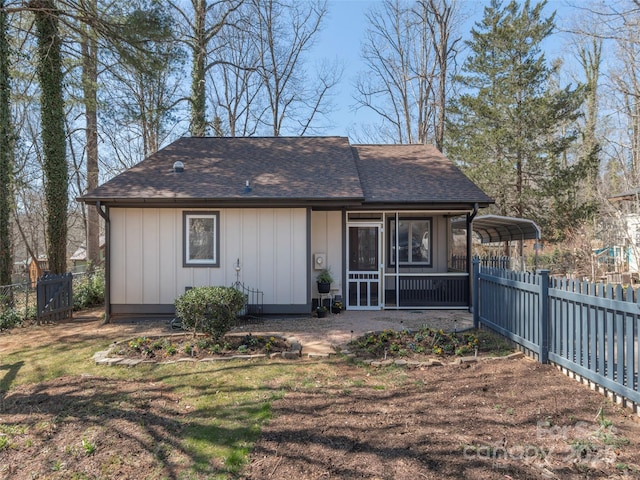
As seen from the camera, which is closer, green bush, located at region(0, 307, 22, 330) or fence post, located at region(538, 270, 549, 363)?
fence post, located at region(538, 270, 549, 363)

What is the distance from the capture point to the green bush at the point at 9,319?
8105mm

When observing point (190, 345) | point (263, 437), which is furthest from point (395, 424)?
point (190, 345)

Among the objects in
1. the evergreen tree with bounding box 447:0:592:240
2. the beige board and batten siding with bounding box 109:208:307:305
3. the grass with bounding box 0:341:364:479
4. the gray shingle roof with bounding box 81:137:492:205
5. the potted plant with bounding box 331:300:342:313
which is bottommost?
the grass with bounding box 0:341:364:479

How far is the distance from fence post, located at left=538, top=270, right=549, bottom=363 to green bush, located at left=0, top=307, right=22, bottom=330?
31.9 feet

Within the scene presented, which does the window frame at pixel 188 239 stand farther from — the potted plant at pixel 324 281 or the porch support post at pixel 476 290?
the porch support post at pixel 476 290

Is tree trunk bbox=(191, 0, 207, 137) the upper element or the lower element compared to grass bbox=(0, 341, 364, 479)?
upper

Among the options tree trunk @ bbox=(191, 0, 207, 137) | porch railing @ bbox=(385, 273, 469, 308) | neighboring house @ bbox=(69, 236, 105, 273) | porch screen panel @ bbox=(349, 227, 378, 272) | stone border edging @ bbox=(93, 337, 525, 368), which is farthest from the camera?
tree trunk @ bbox=(191, 0, 207, 137)

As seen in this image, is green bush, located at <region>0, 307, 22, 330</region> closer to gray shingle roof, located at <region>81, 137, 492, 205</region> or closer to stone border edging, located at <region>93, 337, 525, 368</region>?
gray shingle roof, located at <region>81, 137, 492, 205</region>

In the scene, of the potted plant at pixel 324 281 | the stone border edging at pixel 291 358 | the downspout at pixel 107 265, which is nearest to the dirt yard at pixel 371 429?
the stone border edging at pixel 291 358

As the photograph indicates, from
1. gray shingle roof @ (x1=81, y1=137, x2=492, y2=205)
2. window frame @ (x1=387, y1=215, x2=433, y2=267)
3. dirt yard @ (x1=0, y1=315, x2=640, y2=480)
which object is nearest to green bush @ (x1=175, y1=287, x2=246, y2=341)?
dirt yard @ (x1=0, y1=315, x2=640, y2=480)

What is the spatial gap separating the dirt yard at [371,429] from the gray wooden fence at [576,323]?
0.23 metres

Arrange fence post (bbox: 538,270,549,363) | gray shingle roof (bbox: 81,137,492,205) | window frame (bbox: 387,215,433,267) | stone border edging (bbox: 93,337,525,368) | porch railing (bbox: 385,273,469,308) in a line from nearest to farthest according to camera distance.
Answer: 1. fence post (bbox: 538,270,549,363)
2. stone border edging (bbox: 93,337,525,368)
3. gray shingle roof (bbox: 81,137,492,205)
4. porch railing (bbox: 385,273,469,308)
5. window frame (bbox: 387,215,433,267)

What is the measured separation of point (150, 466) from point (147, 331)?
201 inches

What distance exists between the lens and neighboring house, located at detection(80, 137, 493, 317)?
862 cm
